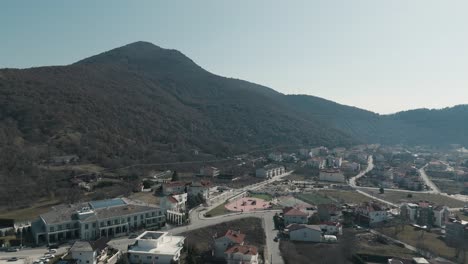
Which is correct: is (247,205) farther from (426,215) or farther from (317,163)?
(317,163)

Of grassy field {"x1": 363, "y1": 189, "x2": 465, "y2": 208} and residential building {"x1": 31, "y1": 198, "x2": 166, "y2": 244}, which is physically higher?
residential building {"x1": 31, "y1": 198, "x2": 166, "y2": 244}

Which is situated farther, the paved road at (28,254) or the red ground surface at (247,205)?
the red ground surface at (247,205)

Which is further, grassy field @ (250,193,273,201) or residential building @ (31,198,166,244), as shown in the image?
grassy field @ (250,193,273,201)

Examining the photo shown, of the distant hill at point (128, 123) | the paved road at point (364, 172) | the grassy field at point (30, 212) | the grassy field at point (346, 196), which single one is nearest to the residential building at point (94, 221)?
the grassy field at point (30, 212)

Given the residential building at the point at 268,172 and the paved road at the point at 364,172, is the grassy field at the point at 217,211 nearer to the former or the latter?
the residential building at the point at 268,172

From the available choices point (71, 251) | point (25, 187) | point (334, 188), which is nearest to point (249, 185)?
point (334, 188)

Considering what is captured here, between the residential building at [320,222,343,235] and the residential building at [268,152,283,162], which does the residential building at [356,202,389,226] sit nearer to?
the residential building at [320,222,343,235]

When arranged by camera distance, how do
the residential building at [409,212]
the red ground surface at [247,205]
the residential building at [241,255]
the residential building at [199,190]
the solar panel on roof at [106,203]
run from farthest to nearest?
the residential building at [199,190] < the red ground surface at [247,205] < the residential building at [409,212] < the solar panel on roof at [106,203] < the residential building at [241,255]

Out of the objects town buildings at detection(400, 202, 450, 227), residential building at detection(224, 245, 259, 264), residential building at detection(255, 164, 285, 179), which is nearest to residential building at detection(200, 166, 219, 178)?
residential building at detection(255, 164, 285, 179)
